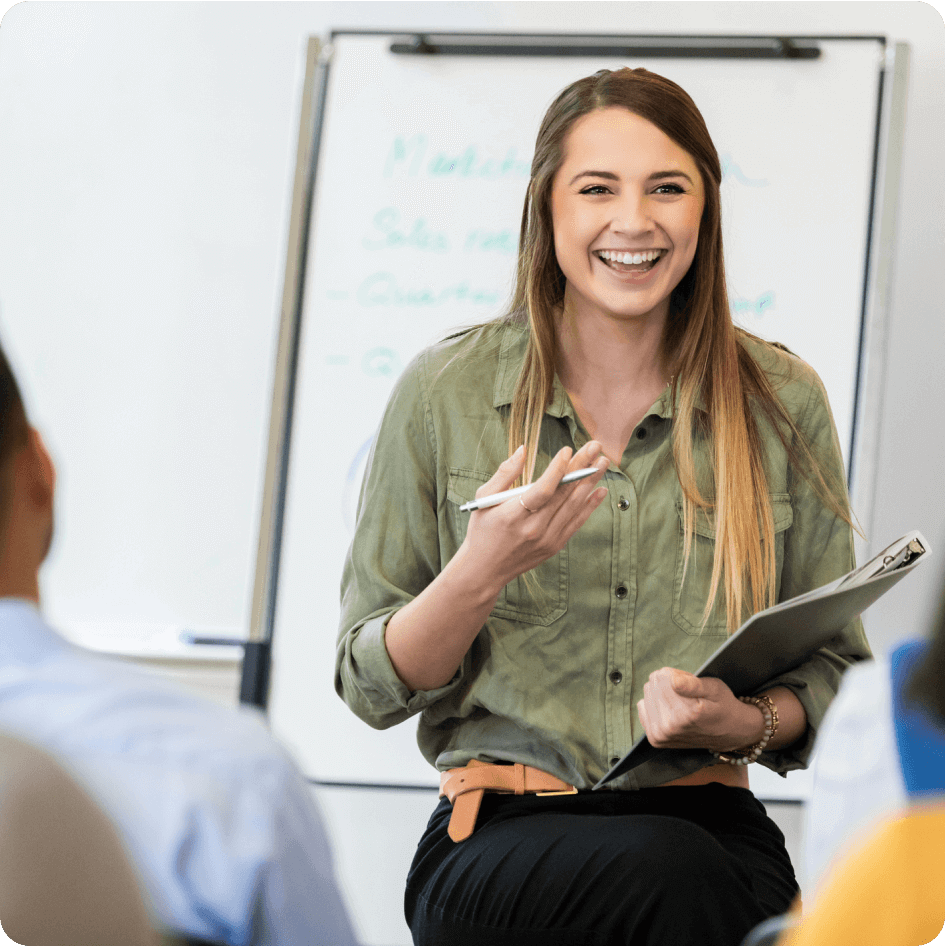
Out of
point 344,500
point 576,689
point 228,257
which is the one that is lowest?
point 576,689

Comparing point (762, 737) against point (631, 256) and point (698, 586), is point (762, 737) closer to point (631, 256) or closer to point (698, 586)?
point (698, 586)

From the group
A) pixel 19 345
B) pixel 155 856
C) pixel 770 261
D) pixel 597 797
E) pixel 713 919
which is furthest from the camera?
pixel 19 345

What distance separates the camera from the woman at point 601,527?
636 millimetres

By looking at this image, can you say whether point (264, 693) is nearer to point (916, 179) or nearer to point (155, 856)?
point (155, 856)

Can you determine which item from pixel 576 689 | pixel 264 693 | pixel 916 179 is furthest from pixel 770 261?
pixel 264 693

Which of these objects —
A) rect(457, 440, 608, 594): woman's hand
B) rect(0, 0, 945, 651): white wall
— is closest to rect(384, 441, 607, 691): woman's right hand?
rect(457, 440, 608, 594): woman's hand

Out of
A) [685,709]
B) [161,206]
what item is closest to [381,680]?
[685,709]

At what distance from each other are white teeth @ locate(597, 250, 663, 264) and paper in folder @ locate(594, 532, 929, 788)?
251mm

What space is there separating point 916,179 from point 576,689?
2.31 ft

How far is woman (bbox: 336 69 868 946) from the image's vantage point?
0.64m

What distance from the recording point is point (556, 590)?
0.69m

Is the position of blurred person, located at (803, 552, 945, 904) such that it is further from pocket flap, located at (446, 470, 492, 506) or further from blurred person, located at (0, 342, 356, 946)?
pocket flap, located at (446, 470, 492, 506)

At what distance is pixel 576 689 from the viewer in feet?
2.23

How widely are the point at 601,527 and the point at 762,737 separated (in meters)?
0.16
